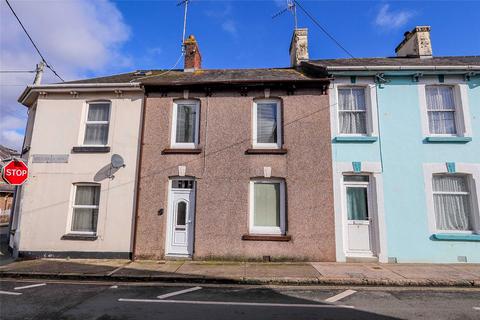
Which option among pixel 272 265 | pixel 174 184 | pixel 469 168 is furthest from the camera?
pixel 174 184

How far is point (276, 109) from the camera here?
10.4 meters

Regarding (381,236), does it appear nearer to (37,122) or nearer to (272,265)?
(272,265)

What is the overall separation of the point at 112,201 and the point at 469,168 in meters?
11.8

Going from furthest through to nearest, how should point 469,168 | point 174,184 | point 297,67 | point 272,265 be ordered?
1. point 297,67
2. point 174,184
3. point 469,168
4. point 272,265

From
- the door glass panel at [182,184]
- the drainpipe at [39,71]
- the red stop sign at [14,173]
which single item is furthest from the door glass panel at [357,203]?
the drainpipe at [39,71]

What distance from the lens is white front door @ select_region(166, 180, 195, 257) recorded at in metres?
9.66

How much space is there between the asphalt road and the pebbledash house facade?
2.56 metres

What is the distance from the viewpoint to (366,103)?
10.2 meters

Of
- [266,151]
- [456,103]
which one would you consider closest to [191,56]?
[266,151]

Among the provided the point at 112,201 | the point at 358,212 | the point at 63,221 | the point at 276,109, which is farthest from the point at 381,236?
the point at 63,221

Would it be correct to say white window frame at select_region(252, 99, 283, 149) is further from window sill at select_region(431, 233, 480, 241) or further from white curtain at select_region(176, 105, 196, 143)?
window sill at select_region(431, 233, 480, 241)

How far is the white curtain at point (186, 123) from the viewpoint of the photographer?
10461 mm

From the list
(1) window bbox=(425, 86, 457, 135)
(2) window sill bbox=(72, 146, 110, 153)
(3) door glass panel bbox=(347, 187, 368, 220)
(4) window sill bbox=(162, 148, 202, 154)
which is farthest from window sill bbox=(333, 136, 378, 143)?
(2) window sill bbox=(72, 146, 110, 153)

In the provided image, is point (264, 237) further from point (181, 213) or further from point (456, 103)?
point (456, 103)
